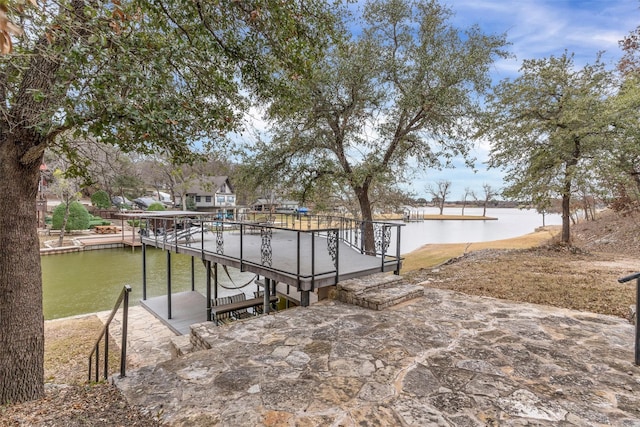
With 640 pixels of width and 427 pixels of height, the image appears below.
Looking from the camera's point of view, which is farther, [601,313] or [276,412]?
[601,313]

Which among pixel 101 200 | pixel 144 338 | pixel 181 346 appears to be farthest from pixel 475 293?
pixel 101 200

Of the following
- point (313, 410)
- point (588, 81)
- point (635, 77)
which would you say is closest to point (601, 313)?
point (313, 410)

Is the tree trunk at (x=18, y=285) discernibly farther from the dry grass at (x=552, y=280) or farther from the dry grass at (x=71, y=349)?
the dry grass at (x=552, y=280)

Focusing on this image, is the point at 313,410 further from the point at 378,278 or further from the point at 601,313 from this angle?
the point at 601,313

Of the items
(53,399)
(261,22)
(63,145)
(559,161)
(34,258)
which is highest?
(261,22)

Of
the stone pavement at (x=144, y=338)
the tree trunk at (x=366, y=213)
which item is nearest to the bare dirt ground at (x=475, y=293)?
the stone pavement at (x=144, y=338)

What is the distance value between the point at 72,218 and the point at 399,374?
27552mm

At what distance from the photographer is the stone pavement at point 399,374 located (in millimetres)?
2309

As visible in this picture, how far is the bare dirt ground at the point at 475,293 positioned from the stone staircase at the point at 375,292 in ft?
4.31

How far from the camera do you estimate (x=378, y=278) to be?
5.43 meters

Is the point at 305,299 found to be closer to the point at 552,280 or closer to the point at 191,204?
the point at 552,280

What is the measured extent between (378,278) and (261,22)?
4.15 m

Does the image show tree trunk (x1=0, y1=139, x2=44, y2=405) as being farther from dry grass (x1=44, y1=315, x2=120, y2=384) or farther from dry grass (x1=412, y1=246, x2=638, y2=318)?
dry grass (x1=412, y1=246, x2=638, y2=318)

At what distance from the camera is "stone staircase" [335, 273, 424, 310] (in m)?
4.64
